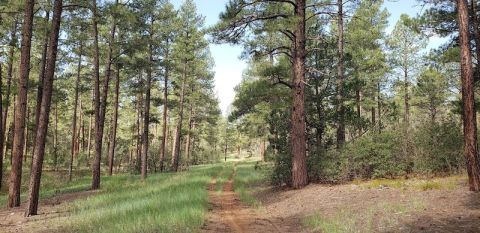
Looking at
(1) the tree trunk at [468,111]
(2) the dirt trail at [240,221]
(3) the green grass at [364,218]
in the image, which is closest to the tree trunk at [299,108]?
(2) the dirt trail at [240,221]

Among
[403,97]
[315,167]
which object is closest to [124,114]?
[403,97]

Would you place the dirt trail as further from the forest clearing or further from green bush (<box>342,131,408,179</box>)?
green bush (<box>342,131,408,179</box>)

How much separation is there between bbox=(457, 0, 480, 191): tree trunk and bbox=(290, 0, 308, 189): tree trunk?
5814 millimetres

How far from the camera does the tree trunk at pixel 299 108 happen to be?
49.5ft

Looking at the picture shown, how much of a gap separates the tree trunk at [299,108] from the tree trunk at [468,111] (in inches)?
229

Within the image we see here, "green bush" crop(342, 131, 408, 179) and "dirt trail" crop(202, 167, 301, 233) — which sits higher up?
"green bush" crop(342, 131, 408, 179)

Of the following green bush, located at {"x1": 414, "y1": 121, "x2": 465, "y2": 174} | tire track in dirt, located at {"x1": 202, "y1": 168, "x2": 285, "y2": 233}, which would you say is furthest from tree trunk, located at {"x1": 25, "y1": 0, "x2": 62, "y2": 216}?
green bush, located at {"x1": 414, "y1": 121, "x2": 465, "y2": 174}

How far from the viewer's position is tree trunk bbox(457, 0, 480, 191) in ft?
32.8

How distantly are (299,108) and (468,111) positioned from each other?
614cm

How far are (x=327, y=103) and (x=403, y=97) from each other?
2650 cm

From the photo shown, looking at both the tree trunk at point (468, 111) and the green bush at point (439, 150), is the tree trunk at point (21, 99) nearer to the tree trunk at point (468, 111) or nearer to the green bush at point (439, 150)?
the tree trunk at point (468, 111)

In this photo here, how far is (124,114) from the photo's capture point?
186ft

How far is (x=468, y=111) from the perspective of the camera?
1033 cm

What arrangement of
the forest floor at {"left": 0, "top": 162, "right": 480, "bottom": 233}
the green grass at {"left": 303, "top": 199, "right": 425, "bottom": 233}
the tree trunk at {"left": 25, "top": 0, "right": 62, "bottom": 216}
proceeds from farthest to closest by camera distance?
the tree trunk at {"left": 25, "top": 0, "right": 62, "bottom": 216}, the forest floor at {"left": 0, "top": 162, "right": 480, "bottom": 233}, the green grass at {"left": 303, "top": 199, "right": 425, "bottom": 233}
